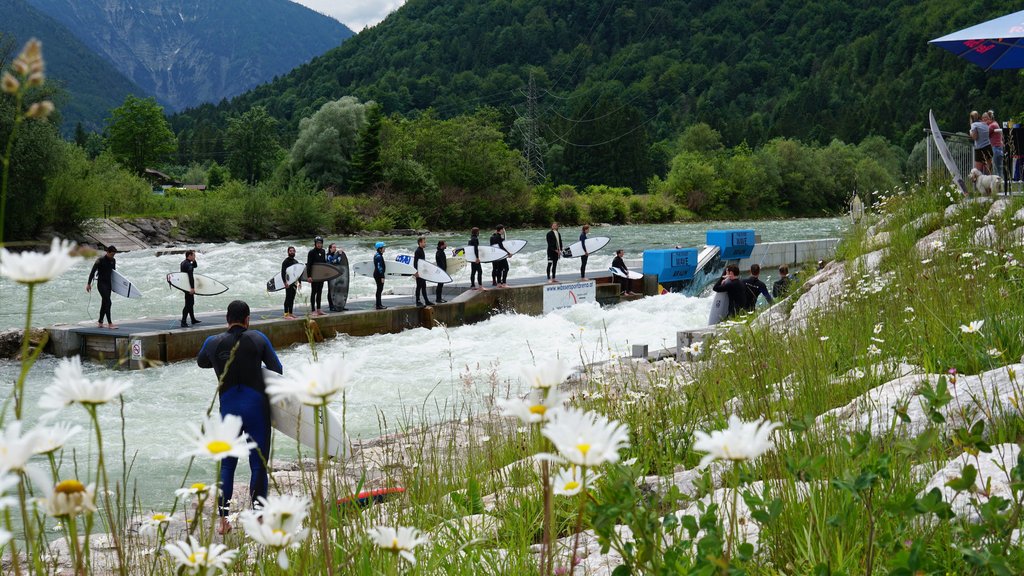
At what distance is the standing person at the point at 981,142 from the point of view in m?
13.5

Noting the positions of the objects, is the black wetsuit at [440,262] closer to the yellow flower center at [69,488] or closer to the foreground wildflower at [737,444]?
the yellow flower center at [69,488]

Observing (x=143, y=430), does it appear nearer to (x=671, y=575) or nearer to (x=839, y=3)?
(x=671, y=575)

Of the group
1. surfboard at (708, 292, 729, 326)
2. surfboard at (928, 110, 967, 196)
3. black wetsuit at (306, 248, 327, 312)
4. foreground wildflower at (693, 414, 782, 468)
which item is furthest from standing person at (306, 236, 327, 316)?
foreground wildflower at (693, 414, 782, 468)

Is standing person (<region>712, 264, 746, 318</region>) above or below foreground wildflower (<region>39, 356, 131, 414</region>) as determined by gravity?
below

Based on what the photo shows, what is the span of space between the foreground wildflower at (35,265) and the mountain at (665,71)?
10816 cm

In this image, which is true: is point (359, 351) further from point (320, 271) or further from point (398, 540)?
point (320, 271)

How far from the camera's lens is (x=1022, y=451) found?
1750mm

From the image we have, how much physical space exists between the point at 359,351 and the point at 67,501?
1.98 meters

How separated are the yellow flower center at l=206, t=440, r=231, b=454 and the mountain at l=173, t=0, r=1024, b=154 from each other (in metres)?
108

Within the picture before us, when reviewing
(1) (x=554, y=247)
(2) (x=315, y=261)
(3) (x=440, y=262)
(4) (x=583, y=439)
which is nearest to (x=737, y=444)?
(4) (x=583, y=439)

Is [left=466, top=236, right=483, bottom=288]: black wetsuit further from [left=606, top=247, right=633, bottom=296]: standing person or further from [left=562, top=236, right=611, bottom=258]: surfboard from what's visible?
[left=606, top=247, right=633, bottom=296]: standing person

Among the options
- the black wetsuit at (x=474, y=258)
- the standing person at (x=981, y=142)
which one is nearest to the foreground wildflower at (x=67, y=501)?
the standing person at (x=981, y=142)

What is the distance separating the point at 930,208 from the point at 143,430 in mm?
10166

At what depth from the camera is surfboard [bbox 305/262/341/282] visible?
1777 cm
